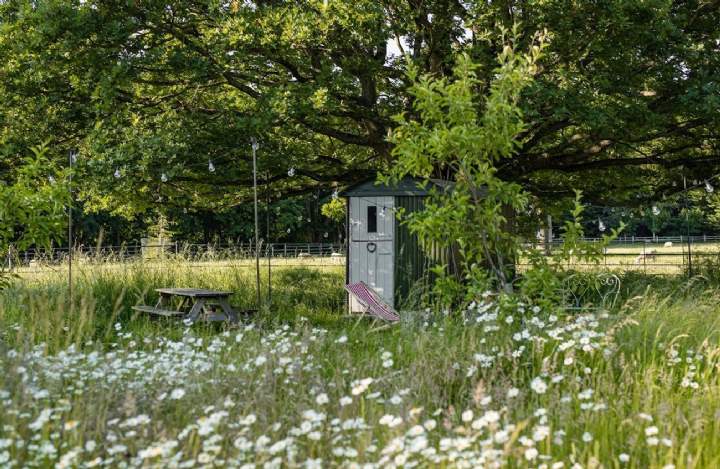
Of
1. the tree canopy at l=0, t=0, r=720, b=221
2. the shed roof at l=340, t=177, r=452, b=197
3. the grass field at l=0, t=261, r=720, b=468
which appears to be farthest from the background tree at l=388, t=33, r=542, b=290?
the shed roof at l=340, t=177, r=452, b=197

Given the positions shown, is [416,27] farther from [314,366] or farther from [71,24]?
[314,366]

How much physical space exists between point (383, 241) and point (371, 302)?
164 cm

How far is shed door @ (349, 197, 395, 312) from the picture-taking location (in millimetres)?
13266

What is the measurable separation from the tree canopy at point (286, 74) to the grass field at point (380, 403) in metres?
6.10

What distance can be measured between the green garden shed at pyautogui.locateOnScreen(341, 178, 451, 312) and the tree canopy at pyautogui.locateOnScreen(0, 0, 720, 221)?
1.46 metres

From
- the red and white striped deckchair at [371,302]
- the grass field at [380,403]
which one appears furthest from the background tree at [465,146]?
the red and white striped deckchair at [371,302]

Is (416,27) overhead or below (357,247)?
overhead

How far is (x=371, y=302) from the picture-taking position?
11984mm

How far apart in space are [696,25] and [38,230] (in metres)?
10.9

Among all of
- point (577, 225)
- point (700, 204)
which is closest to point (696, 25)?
point (577, 225)

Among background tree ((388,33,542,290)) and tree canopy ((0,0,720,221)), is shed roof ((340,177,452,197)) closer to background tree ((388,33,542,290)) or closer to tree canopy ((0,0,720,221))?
tree canopy ((0,0,720,221))

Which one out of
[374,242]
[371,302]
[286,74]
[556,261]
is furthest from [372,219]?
[556,261]

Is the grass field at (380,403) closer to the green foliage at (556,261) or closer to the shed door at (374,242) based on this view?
the green foliage at (556,261)

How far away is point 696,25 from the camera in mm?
13000
